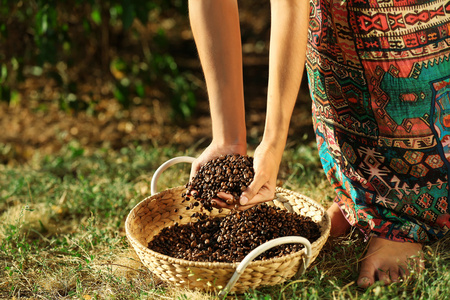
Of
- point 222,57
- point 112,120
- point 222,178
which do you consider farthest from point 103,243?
point 112,120

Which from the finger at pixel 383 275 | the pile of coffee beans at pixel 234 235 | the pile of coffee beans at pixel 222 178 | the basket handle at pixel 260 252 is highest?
the pile of coffee beans at pixel 222 178

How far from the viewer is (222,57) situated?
6.25ft

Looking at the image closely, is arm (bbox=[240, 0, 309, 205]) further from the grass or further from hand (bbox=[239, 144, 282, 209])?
the grass

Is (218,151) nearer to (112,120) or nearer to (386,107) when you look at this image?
(386,107)

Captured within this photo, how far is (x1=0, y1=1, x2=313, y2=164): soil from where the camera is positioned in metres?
4.00

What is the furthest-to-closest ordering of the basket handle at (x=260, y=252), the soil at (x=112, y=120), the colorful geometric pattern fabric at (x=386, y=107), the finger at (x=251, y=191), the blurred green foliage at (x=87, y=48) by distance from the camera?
the soil at (x=112, y=120) → the blurred green foliage at (x=87, y=48) → the colorful geometric pattern fabric at (x=386, y=107) → the finger at (x=251, y=191) → the basket handle at (x=260, y=252)

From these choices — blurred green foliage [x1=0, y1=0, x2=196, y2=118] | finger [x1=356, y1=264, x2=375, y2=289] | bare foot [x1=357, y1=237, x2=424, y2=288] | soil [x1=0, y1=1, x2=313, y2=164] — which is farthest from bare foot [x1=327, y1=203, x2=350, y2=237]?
blurred green foliage [x1=0, y1=0, x2=196, y2=118]

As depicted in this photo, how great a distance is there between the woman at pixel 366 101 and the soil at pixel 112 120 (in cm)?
161

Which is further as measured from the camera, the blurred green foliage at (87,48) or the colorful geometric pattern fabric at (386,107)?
the blurred green foliage at (87,48)

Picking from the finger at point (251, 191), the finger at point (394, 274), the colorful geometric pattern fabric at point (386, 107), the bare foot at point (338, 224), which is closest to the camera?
the finger at point (251, 191)

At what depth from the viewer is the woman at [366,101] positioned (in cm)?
176

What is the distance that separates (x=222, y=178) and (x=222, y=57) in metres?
0.47

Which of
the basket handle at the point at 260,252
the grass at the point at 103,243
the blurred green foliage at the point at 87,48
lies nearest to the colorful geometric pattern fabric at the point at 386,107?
the grass at the point at 103,243

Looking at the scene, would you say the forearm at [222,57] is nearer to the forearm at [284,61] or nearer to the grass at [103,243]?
the forearm at [284,61]
